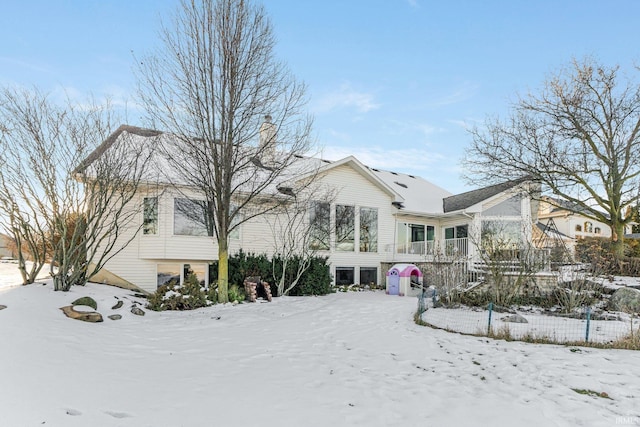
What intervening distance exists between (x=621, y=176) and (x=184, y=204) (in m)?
16.0

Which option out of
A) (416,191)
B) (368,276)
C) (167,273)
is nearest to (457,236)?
(416,191)

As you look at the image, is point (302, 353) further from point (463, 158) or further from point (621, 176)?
point (621, 176)

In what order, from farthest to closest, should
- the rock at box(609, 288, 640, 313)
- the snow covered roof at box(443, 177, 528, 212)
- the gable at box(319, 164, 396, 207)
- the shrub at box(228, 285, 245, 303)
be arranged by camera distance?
the snow covered roof at box(443, 177, 528, 212) < the gable at box(319, 164, 396, 207) < the shrub at box(228, 285, 245, 303) < the rock at box(609, 288, 640, 313)

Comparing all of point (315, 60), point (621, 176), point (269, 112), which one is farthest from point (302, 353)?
point (621, 176)

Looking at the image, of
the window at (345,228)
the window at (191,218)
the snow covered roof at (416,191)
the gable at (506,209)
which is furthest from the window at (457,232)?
the window at (191,218)

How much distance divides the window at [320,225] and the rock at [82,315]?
8.63 metres

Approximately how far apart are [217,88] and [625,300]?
460 inches

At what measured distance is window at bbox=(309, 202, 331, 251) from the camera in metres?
15.1

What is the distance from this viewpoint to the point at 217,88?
10.1 meters

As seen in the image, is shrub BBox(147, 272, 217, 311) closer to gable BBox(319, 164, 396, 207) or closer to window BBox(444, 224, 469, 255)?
gable BBox(319, 164, 396, 207)

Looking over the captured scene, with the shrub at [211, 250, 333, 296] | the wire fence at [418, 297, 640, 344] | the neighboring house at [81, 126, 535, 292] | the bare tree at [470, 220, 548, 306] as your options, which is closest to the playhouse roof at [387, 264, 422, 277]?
the neighboring house at [81, 126, 535, 292]

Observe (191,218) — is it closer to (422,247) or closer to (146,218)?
(146,218)

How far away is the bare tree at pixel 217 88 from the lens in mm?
9961

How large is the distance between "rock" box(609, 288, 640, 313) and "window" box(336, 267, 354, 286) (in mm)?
9107
